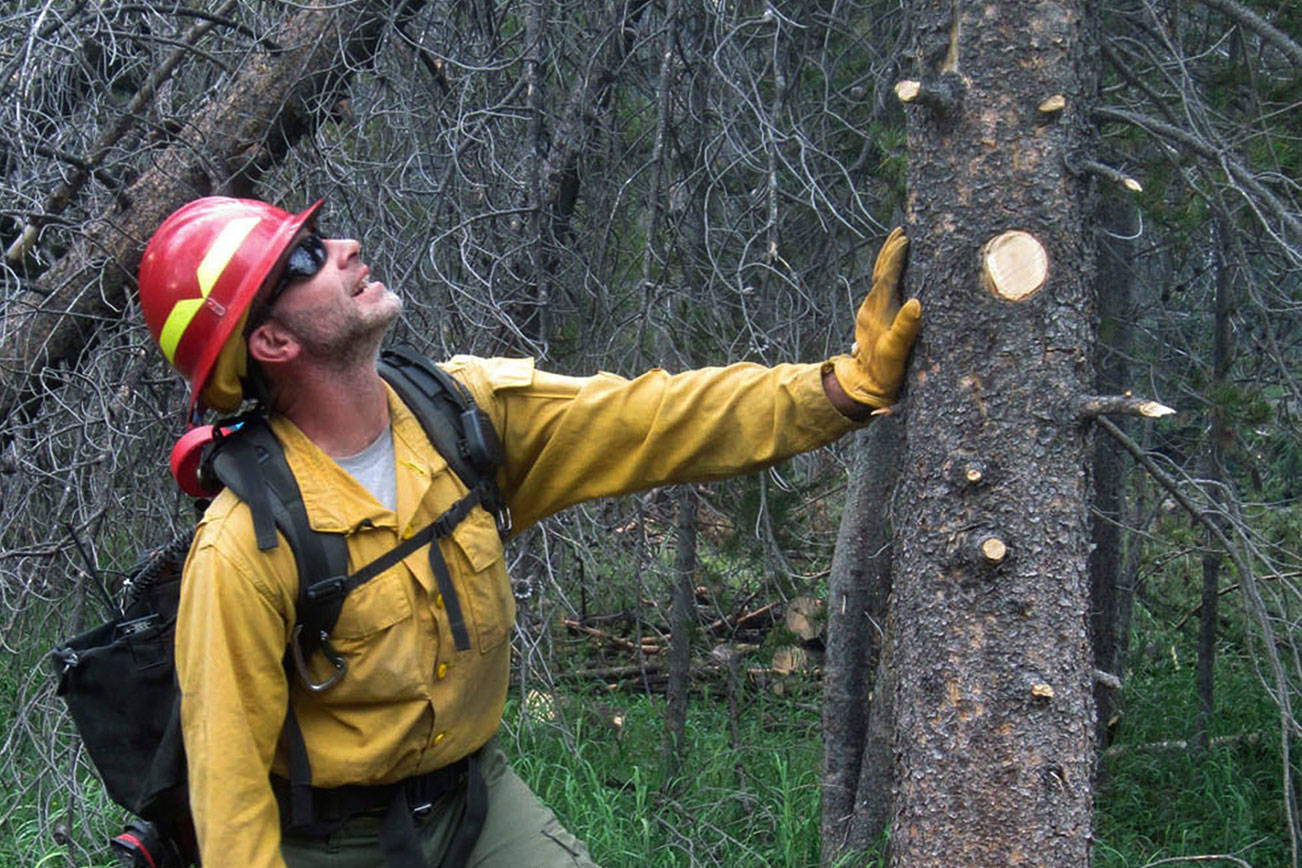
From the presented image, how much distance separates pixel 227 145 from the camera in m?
4.74

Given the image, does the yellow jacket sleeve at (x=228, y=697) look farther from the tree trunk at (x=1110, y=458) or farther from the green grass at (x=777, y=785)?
the tree trunk at (x=1110, y=458)

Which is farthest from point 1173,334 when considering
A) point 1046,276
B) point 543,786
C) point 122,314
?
point 122,314

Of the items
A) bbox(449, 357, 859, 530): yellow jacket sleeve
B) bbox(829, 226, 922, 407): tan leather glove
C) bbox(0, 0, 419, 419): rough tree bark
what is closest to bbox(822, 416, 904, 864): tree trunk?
bbox(449, 357, 859, 530): yellow jacket sleeve

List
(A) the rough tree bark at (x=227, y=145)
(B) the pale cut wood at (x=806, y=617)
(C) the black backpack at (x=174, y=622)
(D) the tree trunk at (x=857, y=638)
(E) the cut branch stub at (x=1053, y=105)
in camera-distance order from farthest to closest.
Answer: (B) the pale cut wood at (x=806, y=617)
(A) the rough tree bark at (x=227, y=145)
(D) the tree trunk at (x=857, y=638)
(C) the black backpack at (x=174, y=622)
(E) the cut branch stub at (x=1053, y=105)

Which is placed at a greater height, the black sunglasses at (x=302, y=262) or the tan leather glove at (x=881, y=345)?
the tan leather glove at (x=881, y=345)

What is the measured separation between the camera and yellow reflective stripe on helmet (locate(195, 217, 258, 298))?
2605 mm

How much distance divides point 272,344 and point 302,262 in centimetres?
19

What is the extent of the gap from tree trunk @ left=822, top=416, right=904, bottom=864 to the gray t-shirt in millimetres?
1899

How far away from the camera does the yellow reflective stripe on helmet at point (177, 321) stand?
263 cm

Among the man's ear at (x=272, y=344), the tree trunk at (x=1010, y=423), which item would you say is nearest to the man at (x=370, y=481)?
the man's ear at (x=272, y=344)

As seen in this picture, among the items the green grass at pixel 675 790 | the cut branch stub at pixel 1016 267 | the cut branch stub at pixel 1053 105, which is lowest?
the green grass at pixel 675 790

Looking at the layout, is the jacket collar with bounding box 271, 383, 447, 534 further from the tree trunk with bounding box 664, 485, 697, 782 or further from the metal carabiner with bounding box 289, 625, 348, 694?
the tree trunk with bounding box 664, 485, 697, 782

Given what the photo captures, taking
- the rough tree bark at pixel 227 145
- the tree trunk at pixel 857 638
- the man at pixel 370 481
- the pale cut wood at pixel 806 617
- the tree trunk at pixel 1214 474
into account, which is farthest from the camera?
the pale cut wood at pixel 806 617

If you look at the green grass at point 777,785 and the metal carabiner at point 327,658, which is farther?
the green grass at point 777,785
